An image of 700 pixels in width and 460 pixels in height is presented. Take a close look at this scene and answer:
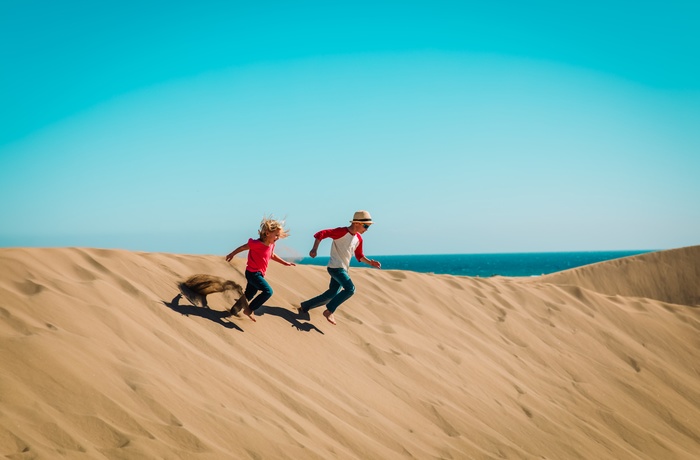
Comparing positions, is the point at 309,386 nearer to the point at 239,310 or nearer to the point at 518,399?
the point at 239,310

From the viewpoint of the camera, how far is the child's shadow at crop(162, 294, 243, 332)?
5.82 meters

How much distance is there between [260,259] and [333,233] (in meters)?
0.96

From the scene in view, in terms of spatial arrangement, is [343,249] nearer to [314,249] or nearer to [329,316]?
[314,249]

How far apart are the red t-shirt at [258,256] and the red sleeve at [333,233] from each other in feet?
2.06

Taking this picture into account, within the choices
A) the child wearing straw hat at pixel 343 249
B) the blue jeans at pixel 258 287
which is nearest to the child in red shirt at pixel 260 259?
the blue jeans at pixel 258 287

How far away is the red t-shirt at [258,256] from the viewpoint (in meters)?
6.11

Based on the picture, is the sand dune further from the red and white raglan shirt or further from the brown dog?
the red and white raglan shirt

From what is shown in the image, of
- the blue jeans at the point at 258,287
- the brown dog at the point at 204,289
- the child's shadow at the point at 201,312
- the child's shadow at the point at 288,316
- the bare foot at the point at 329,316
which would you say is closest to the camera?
the child's shadow at the point at 201,312

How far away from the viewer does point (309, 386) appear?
5.32 meters

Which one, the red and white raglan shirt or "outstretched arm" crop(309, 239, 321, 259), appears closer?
"outstretched arm" crop(309, 239, 321, 259)

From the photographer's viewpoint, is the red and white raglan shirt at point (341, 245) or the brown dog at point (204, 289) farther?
the red and white raglan shirt at point (341, 245)

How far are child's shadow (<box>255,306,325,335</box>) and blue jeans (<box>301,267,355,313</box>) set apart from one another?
21cm

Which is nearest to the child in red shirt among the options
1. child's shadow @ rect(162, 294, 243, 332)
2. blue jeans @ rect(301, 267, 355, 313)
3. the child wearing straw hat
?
child's shadow @ rect(162, 294, 243, 332)

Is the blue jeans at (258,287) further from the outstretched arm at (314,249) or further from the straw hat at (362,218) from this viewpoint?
the straw hat at (362,218)
